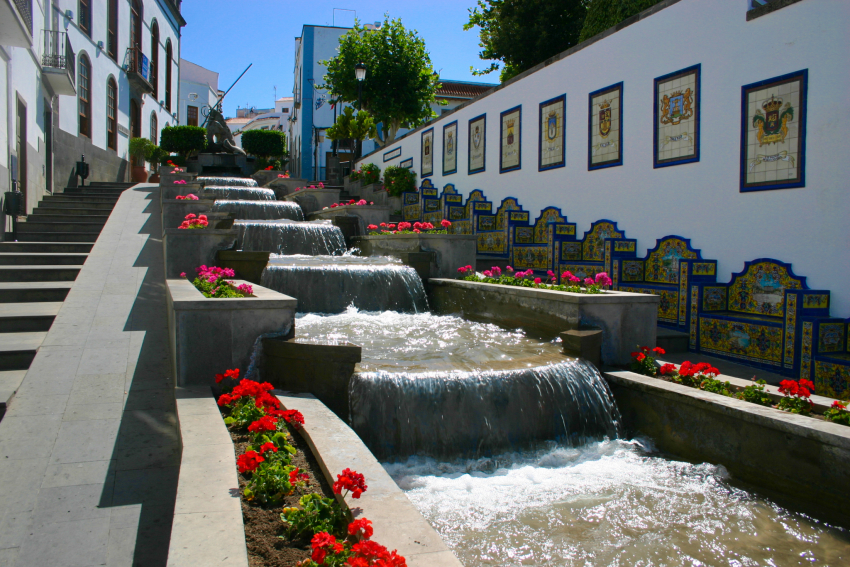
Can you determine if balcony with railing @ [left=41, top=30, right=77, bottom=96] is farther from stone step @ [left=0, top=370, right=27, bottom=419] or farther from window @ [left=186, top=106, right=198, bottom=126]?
window @ [left=186, top=106, right=198, bottom=126]

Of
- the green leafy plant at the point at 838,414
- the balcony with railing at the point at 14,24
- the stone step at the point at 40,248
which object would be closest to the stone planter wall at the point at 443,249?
the stone step at the point at 40,248

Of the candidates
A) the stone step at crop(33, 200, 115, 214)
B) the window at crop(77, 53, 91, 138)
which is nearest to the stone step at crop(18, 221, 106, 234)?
the stone step at crop(33, 200, 115, 214)

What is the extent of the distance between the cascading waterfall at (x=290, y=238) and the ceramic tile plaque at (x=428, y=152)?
508 centimetres

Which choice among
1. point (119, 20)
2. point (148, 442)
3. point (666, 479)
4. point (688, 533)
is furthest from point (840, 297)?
point (119, 20)

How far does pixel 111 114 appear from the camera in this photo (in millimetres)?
18828

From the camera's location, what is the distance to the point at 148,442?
377 centimetres

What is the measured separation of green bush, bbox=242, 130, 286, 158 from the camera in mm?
22062

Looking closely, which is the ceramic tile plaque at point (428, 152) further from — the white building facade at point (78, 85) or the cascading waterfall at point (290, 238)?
the white building facade at point (78, 85)

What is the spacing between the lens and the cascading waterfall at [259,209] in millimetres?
12234

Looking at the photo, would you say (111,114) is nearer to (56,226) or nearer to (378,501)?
(56,226)

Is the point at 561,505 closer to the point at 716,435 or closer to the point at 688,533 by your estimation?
the point at 688,533

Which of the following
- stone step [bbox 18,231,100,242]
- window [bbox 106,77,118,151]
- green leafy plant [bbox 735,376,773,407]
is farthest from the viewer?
window [bbox 106,77,118,151]

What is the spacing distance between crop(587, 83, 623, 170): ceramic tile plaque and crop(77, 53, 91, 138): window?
13856mm

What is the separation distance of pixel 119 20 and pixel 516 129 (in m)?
15.3
